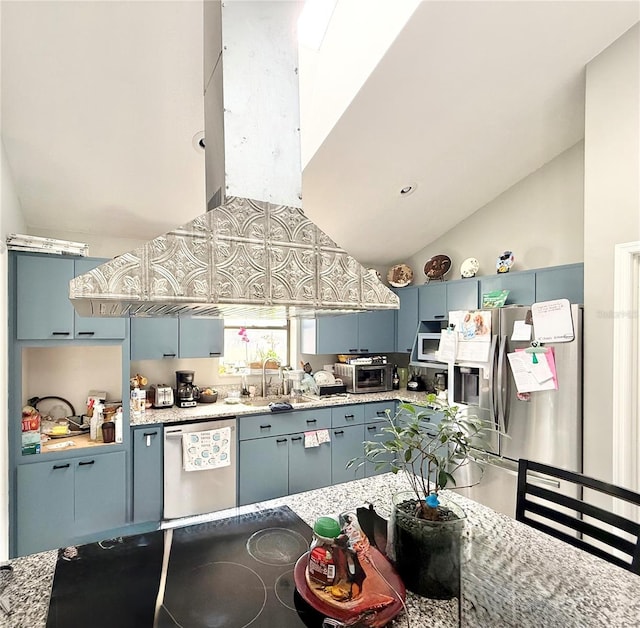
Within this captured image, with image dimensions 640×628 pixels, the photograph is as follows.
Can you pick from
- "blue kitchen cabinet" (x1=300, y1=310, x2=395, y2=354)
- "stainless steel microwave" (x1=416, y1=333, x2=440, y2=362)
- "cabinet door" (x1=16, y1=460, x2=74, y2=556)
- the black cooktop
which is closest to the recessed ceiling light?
"blue kitchen cabinet" (x1=300, y1=310, x2=395, y2=354)

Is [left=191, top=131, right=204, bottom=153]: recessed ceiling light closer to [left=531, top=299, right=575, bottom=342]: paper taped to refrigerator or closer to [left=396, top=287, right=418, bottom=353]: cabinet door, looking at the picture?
[left=531, top=299, right=575, bottom=342]: paper taped to refrigerator

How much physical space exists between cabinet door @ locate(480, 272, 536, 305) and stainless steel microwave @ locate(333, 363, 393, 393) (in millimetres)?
1460

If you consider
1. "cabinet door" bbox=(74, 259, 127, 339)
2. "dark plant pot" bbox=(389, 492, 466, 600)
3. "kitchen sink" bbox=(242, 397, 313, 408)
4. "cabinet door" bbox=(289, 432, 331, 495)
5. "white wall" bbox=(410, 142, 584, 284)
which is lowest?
"cabinet door" bbox=(289, 432, 331, 495)

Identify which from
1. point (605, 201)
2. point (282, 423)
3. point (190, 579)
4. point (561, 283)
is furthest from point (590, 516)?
point (282, 423)

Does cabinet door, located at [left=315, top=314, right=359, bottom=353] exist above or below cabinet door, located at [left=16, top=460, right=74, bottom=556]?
above

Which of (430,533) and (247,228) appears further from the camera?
(247,228)

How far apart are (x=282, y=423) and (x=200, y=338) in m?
1.04

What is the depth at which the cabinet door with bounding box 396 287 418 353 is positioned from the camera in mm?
4191

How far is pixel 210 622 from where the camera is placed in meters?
0.96

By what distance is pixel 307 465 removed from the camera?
3.58 meters

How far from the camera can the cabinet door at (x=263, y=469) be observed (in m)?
3.29

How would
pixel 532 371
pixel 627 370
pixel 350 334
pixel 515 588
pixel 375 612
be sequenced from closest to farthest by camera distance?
pixel 375 612
pixel 515 588
pixel 627 370
pixel 532 371
pixel 350 334

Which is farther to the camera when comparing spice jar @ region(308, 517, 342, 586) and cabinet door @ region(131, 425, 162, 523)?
cabinet door @ region(131, 425, 162, 523)

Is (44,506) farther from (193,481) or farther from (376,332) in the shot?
(376,332)
